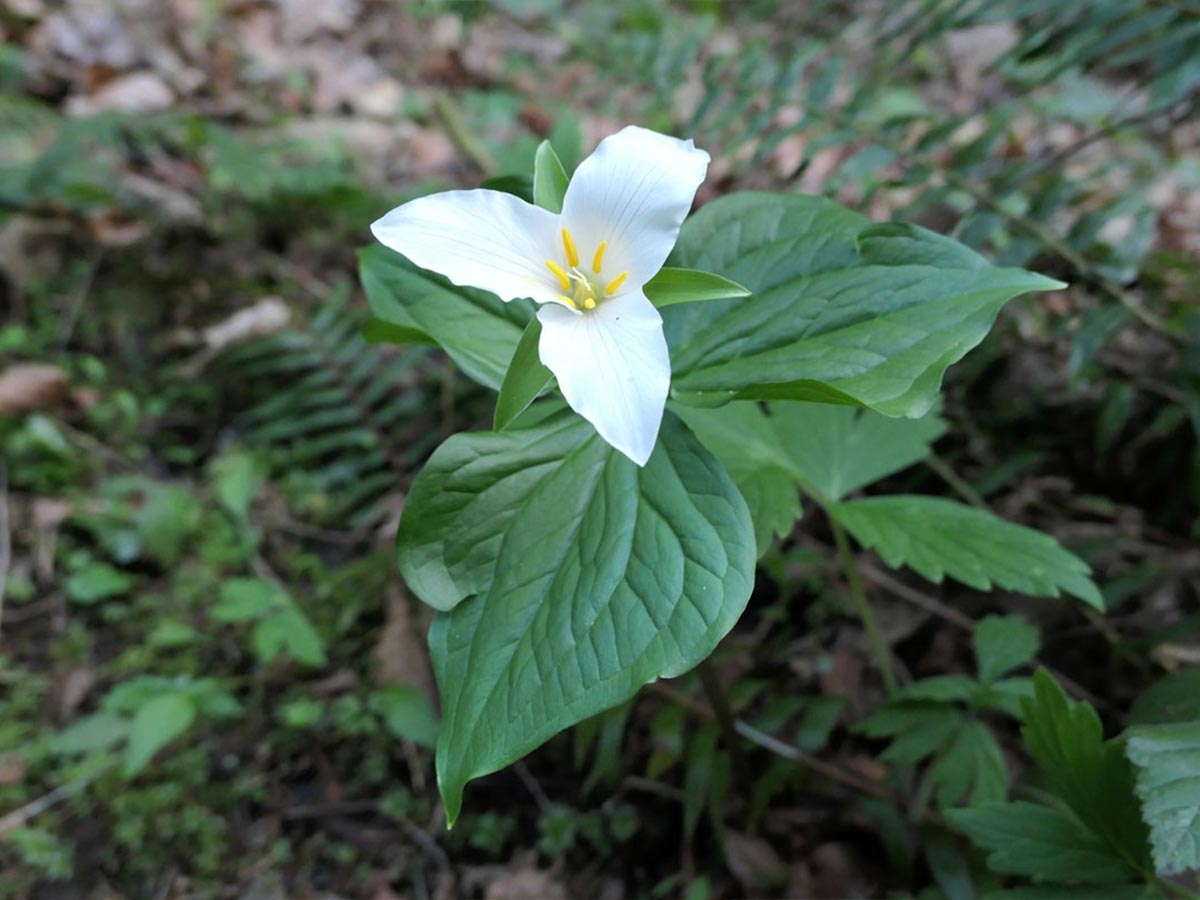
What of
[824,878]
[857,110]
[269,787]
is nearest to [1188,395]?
[857,110]

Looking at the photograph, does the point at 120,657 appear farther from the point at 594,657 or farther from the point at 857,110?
the point at 857,110

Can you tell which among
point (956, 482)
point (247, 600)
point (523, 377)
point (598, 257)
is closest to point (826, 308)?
point (598, 257)

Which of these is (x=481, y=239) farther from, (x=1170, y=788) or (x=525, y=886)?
(x=525, y=886)

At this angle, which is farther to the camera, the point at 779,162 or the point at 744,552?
the point at 779,162

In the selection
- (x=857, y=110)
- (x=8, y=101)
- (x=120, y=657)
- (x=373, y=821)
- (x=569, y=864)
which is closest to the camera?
(x=569, y=864)

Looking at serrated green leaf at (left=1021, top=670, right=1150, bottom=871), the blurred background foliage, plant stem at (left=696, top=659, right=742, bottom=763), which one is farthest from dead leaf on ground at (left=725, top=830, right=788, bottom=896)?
serrated green leaf at (left=1021, top=670, right=1150, bottom=871)

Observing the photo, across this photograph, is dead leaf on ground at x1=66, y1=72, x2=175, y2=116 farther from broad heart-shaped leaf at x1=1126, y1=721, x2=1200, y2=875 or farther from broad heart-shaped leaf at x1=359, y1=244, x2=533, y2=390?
broad heart-shaped leaf at x1=1126, y1=721, x2=1200, y2=875

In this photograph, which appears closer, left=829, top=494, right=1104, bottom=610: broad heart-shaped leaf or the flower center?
the flower center
